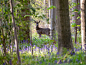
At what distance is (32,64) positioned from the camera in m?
4.19

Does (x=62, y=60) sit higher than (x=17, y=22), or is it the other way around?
(x=17, y=22)

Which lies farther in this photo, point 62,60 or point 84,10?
point 84,10

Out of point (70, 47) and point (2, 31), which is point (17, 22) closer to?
point (2, 31)

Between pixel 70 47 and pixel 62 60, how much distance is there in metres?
1.39

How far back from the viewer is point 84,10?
6.09 m

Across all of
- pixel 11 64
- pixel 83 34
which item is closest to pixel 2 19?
pixel 11 64

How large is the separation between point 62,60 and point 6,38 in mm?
1973

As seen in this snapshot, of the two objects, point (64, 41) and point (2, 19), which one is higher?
point (2, 19)

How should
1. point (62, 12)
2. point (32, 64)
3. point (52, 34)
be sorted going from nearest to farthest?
point (32, 64) < point (62, 12) < point (52, 34)

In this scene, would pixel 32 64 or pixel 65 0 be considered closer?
pixel 32 64

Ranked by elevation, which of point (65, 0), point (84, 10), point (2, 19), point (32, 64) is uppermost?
point (65, 0)

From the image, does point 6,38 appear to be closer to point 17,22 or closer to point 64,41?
point 17,22

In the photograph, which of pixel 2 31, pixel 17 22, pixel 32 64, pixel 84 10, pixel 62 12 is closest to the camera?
pixel 2 31

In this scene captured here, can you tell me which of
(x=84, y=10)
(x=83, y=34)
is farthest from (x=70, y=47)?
(x=84, y=10)
